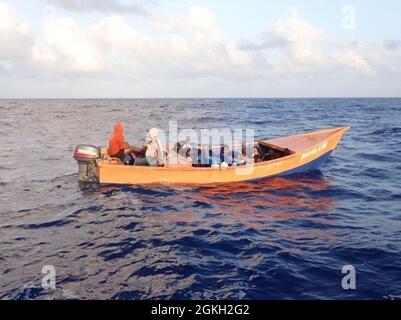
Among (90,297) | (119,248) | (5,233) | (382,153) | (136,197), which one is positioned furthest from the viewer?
(382,153)

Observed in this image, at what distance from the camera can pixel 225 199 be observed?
1230cm

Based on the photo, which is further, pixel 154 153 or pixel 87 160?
pixel 154 153

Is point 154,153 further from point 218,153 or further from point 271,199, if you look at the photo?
point 271,199

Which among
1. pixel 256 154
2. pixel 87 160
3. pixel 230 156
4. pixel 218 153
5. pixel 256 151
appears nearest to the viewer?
pixel 87 160

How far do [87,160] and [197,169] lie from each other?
12.7 feet

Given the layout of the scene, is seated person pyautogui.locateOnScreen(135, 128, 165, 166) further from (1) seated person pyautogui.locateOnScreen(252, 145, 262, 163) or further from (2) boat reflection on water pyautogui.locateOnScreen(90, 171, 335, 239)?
(1) seated person pyautogui.locateOnScreen(252, 145, 262, 163)

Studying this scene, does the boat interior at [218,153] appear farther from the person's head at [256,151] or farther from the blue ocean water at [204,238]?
the blue ocean water at [204,238]

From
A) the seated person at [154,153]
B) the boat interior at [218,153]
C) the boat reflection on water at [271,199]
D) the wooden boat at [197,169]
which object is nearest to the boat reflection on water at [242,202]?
the boat reflection on water at [271,199]

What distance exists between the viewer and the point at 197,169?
13.0 metres

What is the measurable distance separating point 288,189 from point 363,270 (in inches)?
239

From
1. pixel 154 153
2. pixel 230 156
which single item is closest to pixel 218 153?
pixel 230 156

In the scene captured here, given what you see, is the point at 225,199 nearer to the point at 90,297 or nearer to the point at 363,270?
the point at 363,270

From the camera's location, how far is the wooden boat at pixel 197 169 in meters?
12.8
